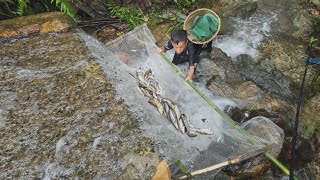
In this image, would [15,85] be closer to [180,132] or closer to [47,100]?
[47,100]

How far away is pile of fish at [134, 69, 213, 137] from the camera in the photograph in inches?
147

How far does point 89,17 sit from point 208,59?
2.83 metres

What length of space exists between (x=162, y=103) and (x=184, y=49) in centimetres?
170

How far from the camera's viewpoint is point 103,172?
11.1 ft

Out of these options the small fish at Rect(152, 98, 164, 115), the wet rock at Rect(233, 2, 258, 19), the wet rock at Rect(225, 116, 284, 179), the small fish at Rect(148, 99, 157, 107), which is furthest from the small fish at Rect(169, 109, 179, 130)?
the wet rock at Rect(233, 2, 258, 19)

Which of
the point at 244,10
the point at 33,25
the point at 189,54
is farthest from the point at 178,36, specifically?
the point at 244,10

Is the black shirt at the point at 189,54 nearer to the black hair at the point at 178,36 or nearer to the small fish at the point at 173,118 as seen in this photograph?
the black hair at the point at 178,36

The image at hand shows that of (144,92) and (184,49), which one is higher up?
(144,92)

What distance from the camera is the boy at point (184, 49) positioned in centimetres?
509

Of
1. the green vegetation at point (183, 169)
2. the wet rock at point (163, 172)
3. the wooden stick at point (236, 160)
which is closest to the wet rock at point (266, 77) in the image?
the wooden stick at point (236, 160)

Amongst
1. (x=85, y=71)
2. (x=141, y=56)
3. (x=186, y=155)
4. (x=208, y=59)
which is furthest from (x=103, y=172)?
(x=208, y=59)

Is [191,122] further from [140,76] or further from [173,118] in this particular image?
[140,76]

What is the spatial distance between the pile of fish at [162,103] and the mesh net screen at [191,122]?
6cm

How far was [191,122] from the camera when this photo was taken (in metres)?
4.06
